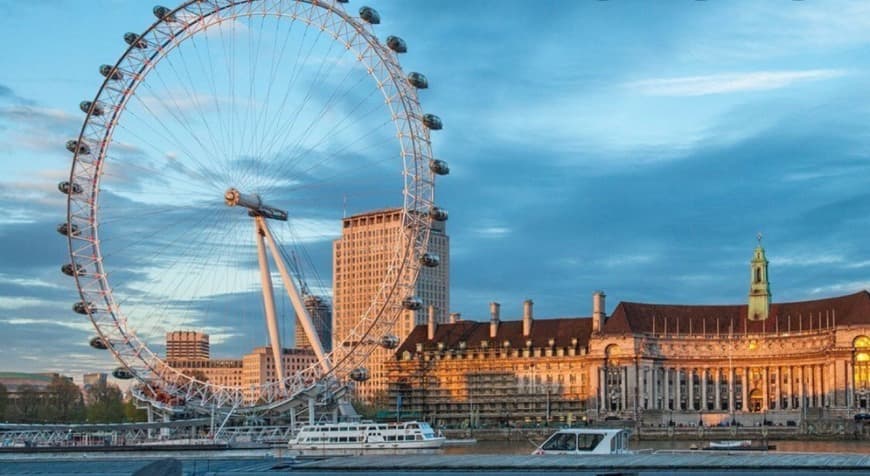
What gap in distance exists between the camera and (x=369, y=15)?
84.6 metres

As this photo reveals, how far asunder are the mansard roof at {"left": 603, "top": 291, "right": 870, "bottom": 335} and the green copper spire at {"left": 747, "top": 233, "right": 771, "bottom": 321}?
2.71 ft

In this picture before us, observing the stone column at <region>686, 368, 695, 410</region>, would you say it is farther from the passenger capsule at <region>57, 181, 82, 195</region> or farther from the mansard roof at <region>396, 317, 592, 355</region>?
the passenger capsule at <region>57, 181, 82, 195</region>

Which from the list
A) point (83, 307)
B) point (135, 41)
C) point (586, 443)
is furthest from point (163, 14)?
point (586, 443)

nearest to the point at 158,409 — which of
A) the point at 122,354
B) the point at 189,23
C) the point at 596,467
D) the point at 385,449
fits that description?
the point at 122,354

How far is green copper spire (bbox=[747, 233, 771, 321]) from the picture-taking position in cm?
16688

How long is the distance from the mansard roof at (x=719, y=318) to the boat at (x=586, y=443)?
4472 inches

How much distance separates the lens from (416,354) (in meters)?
176

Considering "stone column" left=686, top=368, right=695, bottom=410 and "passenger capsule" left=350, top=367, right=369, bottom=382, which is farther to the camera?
"stone column" left=686, top=368, right=695, bottom=410

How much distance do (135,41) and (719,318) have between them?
99.3m

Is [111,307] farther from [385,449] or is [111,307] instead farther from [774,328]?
[774,328]

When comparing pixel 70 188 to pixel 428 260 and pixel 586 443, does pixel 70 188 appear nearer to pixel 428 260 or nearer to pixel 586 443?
pixel 428 260

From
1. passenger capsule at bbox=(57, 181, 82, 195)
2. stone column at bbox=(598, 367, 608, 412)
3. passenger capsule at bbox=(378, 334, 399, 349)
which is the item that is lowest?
stone column at bbox=(598, 367, 608, 412)

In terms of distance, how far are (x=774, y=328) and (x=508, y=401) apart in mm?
35115

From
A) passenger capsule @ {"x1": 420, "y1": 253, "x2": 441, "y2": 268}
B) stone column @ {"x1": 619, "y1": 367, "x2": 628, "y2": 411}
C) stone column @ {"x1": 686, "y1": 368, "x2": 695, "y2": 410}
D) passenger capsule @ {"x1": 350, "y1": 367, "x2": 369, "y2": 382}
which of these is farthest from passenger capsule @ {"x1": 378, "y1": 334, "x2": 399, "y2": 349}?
stone column @ {"x1": 686, "y1": 368, "x2": 695, "y2": 410}
